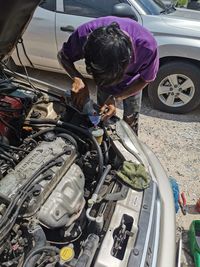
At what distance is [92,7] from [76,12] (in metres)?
0.21

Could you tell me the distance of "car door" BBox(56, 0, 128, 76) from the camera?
13.0ft

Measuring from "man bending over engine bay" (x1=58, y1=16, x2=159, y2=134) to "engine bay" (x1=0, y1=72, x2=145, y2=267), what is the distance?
28 centimetres

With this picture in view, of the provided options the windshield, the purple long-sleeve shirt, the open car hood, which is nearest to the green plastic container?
the purple long-sleeve shirt

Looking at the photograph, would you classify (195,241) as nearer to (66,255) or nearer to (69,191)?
(69,191)

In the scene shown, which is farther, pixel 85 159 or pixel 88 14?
pixel 88 14

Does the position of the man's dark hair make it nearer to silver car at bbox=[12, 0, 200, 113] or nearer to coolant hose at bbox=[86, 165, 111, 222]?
coolant hose at bbox=[86, 165, 111, 222]

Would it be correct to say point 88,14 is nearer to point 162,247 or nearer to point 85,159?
point 85,159

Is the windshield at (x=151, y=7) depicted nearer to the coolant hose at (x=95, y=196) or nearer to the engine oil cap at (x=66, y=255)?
the coolant hose at (x=95, y=196)

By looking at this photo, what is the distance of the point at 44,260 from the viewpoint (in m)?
1.36

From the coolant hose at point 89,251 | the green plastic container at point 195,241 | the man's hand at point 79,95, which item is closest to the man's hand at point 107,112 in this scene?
the man's hand at point 79,95

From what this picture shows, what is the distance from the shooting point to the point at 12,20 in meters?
1.79

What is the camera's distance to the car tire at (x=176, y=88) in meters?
3.93

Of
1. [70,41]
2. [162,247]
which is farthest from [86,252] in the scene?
[70,41]

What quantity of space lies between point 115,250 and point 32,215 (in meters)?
0.42
